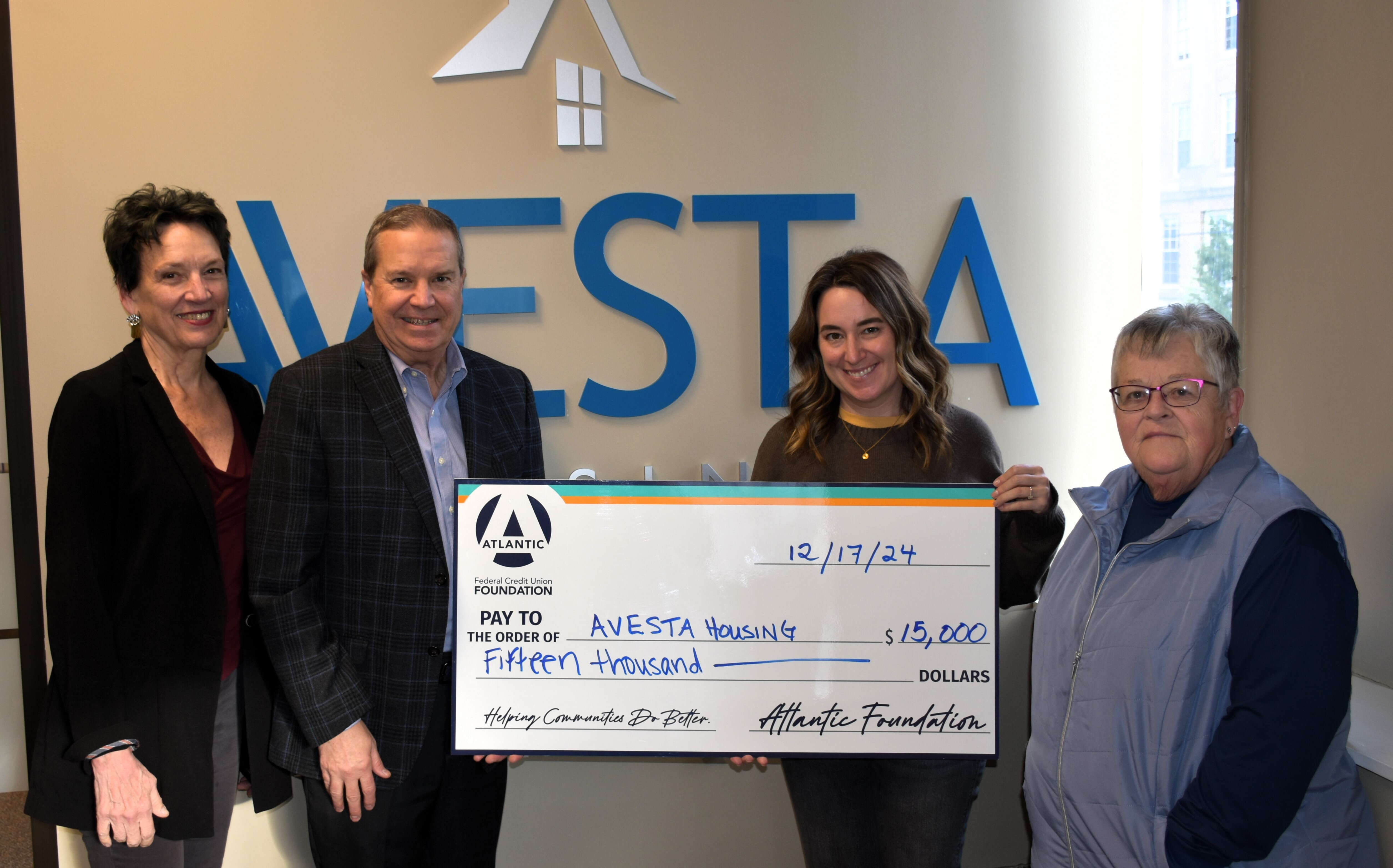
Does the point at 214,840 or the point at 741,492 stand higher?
the point at 741,492

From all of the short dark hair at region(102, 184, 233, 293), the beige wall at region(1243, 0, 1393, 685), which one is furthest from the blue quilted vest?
the short dark hair at region(102, 184, 233, 293)

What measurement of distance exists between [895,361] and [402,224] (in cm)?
115

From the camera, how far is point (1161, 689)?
1475 mm

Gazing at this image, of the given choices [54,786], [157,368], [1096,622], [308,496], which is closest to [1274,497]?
[1096,622]

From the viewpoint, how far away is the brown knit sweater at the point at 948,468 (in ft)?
6.29

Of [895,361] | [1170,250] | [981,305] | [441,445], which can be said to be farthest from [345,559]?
[1170,250]

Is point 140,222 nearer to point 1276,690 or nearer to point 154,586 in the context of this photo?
point 154,586

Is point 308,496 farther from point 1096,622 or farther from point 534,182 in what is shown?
point 1096,622

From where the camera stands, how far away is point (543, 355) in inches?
109

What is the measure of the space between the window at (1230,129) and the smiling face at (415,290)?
8.09ft

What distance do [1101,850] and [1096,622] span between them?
0.42 m
